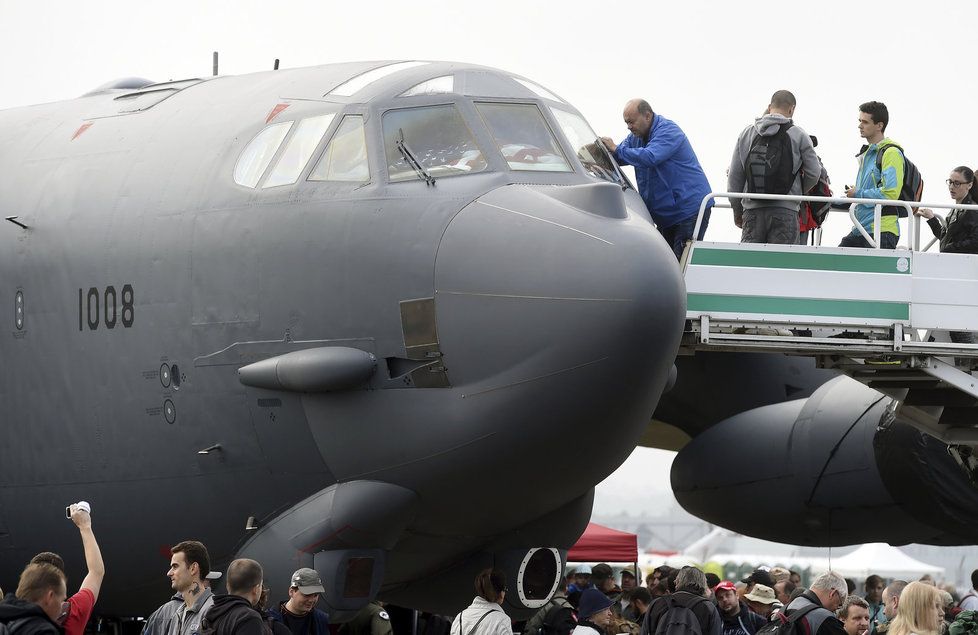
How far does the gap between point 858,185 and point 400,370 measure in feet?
16.3

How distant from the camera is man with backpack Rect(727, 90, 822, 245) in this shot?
39.3 feet

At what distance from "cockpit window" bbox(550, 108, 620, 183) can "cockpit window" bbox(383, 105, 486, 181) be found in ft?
3.05

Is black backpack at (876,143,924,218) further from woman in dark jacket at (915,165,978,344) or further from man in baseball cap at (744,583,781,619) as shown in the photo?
man in baseball cap at (744,583,781,619)

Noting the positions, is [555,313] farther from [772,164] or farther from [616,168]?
[772,164]

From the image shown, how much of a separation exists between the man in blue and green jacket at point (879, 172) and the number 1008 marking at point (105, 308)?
5946 mm

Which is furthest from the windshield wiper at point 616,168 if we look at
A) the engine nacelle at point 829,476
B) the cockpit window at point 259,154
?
the engine nacelle at point 829,476

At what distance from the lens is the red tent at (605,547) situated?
19.0m

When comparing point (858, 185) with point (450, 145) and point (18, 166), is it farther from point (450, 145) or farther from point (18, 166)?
point (18, 166)

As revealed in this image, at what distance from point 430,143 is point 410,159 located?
247mm

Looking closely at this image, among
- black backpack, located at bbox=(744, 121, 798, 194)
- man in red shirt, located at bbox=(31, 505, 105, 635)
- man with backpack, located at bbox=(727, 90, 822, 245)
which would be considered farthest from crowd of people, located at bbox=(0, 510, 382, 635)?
black backpack, located at bbox=(744, 121, 798, 194)

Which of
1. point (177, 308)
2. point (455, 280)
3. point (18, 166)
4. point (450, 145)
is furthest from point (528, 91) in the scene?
point (18, 166)

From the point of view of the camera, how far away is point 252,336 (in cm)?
1033

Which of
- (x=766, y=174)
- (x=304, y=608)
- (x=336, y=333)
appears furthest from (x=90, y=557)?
(x=766, y=174)

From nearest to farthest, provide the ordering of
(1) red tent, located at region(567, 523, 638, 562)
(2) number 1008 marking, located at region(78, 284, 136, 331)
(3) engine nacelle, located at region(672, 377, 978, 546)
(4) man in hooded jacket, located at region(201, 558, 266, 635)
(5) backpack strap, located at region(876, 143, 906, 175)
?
(4) man in hooded jacket, located at region(201, 558, 266, 635) < (2) number 1008 marking, located at region(78, 284, 136, 331) < (5) backpack strap, located at region(876, 143, 906, 175) < (3) engine nacelle, located at region(672, 377, 978, 546) < (1) red tent, located at region(567, 523, 638, 562)
